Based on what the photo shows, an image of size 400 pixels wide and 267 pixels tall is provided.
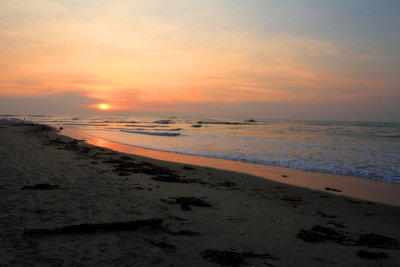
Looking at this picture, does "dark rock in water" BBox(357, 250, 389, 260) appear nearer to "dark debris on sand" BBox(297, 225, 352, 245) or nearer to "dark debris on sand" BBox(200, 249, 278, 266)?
"dark debris on sand" BBox(297, 225, 352, 245)

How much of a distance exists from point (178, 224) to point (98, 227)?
4.80 feet

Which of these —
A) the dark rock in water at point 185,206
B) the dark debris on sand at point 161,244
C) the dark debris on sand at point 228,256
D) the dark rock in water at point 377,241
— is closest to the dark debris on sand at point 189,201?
the dark rock in water at point 185,206

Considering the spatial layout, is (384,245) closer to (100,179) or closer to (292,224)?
(292,224)

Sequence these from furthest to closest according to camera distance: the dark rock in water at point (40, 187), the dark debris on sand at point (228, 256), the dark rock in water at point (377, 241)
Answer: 1. the dark rock in water at point (40, 187)
2. the dark rock in water at point (377, 241)
3. the dark debris on sand at point (228, 256)

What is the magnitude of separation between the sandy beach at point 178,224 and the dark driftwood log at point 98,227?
1cm

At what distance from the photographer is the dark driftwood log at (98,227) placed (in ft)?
14.3

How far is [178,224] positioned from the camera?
5.38 m

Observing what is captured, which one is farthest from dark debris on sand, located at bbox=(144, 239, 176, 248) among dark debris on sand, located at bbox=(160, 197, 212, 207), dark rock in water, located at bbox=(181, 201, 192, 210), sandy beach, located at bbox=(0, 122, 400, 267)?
dark debris on sand, located at bbox=(160, 197, 212, 207)

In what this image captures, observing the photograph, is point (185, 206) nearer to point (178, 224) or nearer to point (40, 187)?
point (178, 224)

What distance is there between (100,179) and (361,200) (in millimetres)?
7963

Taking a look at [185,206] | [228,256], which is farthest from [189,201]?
[228,256]

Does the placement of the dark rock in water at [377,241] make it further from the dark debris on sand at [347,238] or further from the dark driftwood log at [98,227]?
the dark driftwood log at [98,227]

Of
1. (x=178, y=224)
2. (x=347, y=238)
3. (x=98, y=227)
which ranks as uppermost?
(x=98, y=227)

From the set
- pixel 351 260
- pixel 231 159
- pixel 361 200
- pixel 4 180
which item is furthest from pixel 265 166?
pixel 4 180
